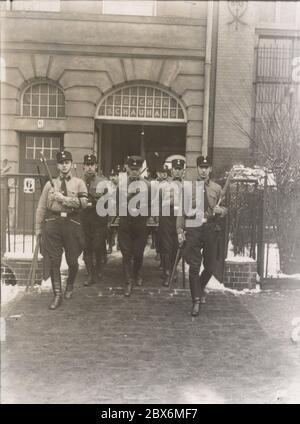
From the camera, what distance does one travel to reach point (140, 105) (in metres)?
12.6

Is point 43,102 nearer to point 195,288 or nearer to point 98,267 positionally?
point 98,267

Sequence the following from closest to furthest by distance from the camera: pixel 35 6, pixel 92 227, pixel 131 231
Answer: pixel 131 231 < pixel 92 227 < pixel 35 6

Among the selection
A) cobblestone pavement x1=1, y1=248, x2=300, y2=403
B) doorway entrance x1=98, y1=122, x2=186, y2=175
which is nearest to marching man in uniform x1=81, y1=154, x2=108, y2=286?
cobblestone pavement x1=1, y1=248, x2=300, y2=403

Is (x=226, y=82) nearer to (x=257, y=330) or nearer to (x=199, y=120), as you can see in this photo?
(x=199, y=120)

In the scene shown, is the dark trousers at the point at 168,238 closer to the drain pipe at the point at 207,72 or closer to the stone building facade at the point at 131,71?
the stone building facade at the point at 131,71

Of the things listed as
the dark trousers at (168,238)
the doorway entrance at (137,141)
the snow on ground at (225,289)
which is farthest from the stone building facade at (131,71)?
the snow on ground at (225,289)

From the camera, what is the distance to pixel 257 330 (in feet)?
18.9

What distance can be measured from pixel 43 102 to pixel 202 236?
24.1 feet

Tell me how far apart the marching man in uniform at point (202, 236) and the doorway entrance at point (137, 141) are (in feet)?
24.3

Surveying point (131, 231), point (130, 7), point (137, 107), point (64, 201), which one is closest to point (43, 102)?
point (137, 107)

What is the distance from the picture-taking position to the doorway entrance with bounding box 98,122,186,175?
14219mm

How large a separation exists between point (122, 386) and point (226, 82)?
378 inches
